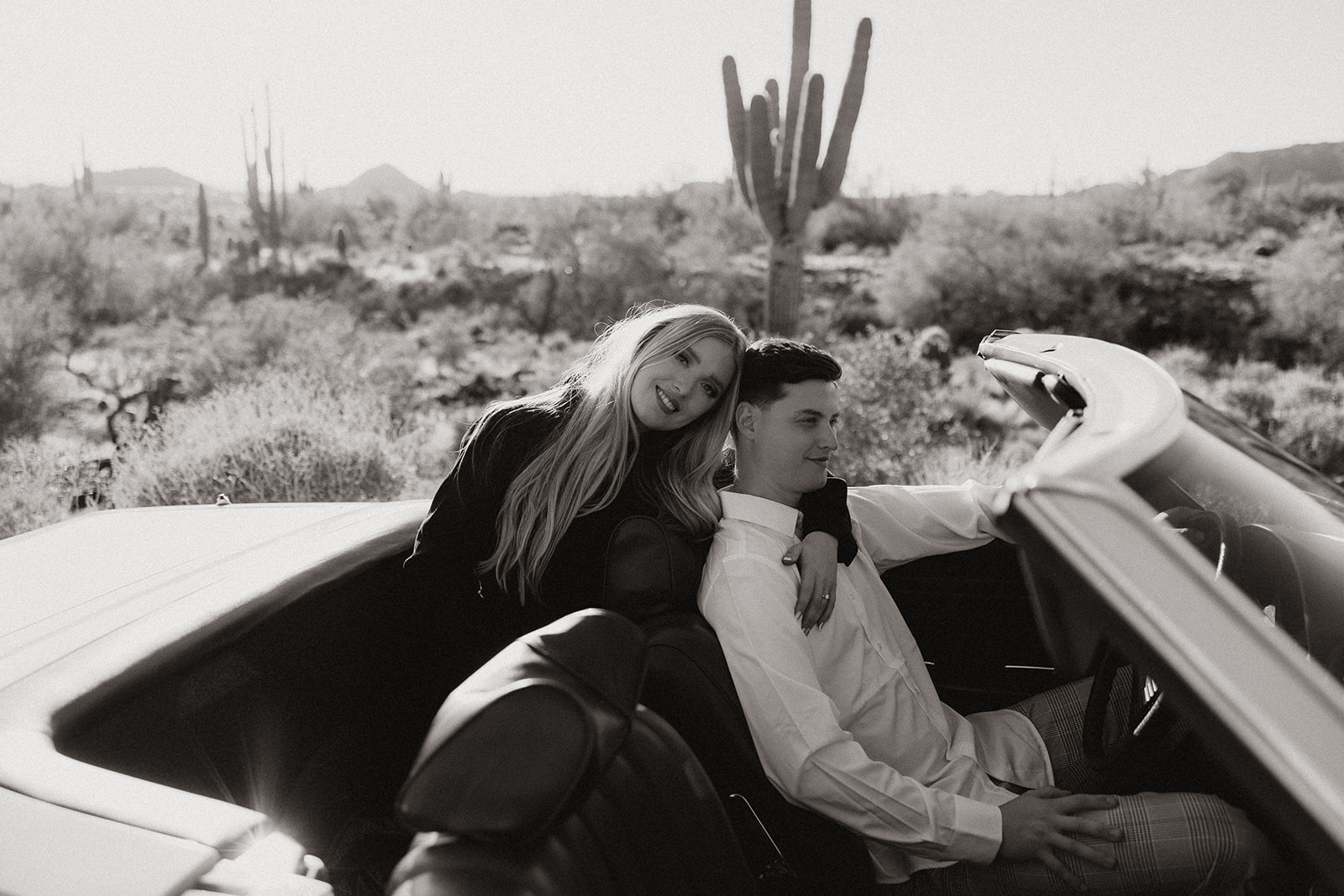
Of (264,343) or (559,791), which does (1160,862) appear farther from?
(264,343)

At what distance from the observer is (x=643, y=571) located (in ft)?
6.56

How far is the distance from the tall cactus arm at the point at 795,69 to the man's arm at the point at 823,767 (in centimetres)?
1082

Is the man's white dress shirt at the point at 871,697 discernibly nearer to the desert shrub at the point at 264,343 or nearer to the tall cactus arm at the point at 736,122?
the tall cactus arm at the point at 736,122

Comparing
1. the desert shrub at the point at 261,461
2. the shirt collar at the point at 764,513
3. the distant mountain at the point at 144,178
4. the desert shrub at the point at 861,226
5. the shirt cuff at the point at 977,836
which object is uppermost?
the distant mountain at the point at 144,178

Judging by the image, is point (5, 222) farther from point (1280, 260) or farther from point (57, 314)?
point (1280, 260)

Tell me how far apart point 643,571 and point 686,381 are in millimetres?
735

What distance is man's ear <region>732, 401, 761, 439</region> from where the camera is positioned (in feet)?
7.98

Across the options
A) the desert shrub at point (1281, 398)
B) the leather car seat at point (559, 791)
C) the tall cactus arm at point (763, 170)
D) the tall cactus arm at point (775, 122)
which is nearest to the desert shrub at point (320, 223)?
the tall cactus arm at point (775, 122)

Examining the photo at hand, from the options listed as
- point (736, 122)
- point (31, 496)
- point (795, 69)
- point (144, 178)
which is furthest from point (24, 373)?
point (144, 178)

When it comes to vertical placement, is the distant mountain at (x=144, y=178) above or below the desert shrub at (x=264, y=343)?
above

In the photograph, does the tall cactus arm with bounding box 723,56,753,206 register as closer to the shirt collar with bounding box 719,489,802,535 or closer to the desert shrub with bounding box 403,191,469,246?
Result: the shirt collar with bounding box 719,489,802,535

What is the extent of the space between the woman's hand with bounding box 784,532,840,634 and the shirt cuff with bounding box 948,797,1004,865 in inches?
19.4

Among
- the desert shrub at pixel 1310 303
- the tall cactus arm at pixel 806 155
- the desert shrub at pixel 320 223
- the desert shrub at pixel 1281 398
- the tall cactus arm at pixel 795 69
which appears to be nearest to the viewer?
the tall cactus arm at pixel 806 155

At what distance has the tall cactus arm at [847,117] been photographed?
36.7 feet
